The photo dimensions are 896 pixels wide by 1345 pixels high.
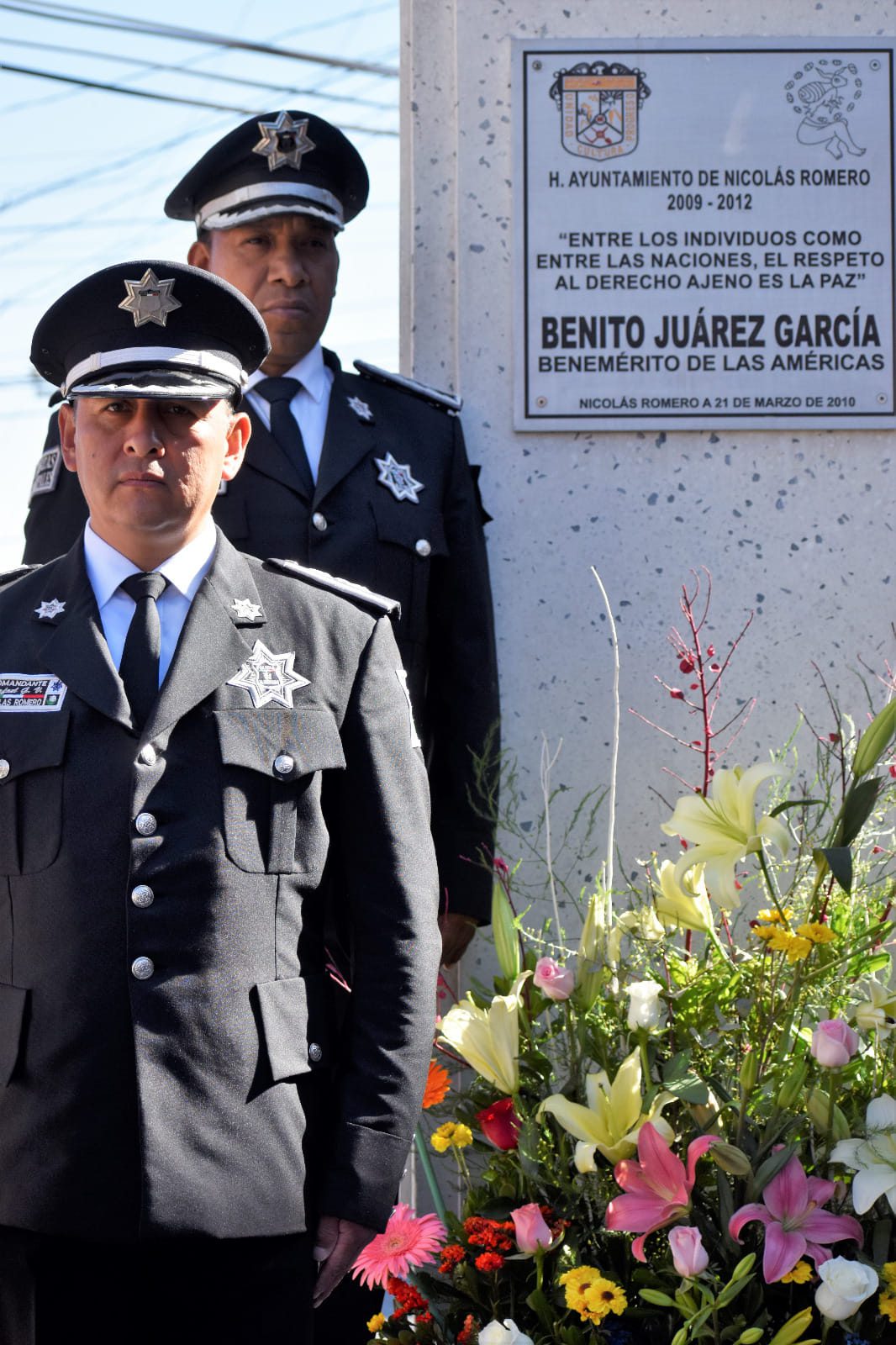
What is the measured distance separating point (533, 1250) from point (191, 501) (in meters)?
0.98

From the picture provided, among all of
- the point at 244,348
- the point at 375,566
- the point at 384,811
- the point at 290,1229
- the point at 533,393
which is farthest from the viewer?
the point at 533,393

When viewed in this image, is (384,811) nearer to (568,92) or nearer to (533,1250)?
(533,1250)

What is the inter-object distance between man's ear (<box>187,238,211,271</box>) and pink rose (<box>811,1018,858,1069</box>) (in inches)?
70.5

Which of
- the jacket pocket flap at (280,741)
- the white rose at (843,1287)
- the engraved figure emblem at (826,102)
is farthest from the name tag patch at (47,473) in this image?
the white rose at (843,1287)

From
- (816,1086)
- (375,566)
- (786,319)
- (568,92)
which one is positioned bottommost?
(816,1086)

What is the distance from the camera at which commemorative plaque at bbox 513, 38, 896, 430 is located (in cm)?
309

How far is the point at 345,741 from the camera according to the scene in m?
1.98

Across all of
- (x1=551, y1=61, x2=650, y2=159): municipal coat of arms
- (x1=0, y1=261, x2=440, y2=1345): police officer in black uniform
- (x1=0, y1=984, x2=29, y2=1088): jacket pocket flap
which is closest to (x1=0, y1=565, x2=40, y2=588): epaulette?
(x1=0, y1=261, x2=440, y2=1345): police officer in black uniform

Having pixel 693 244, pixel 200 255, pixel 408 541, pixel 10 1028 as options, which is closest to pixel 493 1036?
pixel 10 1028

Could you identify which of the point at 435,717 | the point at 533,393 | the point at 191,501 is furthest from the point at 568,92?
the point at 191,501

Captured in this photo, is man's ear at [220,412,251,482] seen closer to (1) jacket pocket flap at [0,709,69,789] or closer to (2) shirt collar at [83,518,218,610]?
(2) shirt collar at [83,518,218,610]

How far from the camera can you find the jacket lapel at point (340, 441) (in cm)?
276

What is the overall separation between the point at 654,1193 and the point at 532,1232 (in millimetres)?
175

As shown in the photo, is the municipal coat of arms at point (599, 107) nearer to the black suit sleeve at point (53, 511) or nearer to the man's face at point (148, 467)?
the black suit sleeve at point (53, 511)
